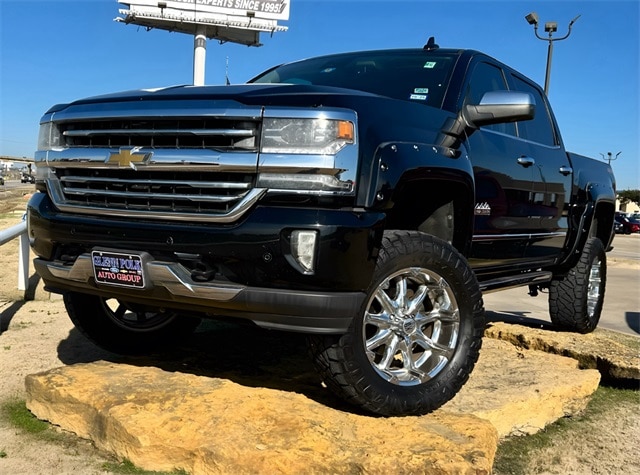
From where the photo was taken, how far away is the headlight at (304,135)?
2639 mm

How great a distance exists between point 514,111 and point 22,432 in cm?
297

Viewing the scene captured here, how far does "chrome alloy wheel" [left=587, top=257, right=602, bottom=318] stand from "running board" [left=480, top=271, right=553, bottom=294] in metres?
0.96

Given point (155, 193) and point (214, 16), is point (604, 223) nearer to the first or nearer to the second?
point (155, 193)

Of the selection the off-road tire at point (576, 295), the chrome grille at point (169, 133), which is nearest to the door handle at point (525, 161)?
the off-road tire at point (576, 295)

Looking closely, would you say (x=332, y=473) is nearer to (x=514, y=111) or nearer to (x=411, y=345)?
(x=411, y=345)

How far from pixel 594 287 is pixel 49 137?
492cm

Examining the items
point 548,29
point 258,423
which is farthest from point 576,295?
point 548,29

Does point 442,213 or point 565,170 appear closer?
point 442,213

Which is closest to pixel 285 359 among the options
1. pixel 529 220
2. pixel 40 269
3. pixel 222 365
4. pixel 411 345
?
pixel 222 365

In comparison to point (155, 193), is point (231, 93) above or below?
above

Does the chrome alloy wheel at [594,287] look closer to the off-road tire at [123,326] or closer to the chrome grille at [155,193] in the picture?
the off-road tire at [123,326]

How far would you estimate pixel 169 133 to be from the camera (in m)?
2.80

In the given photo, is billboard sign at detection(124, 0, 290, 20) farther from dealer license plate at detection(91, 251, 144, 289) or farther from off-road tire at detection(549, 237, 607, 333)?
dealer license plate at detection(91, 251, 144, 289)

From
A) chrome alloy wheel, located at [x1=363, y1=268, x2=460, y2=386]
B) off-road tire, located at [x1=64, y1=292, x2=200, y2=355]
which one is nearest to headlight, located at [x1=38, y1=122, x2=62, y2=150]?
off-road tire, located at [x1=64, y1=292, x2=200, y2=355]
